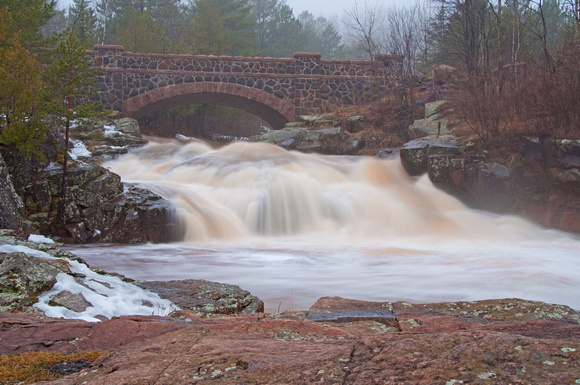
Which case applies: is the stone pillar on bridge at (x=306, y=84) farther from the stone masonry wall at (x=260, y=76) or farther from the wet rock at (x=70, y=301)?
the wet rock at (x=70, y=301)

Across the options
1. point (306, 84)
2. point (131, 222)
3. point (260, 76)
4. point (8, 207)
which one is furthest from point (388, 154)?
point (8, 207)

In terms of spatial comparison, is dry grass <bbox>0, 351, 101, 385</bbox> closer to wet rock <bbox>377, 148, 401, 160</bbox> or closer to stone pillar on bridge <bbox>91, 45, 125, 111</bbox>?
wet rock <bbox>377, 148, 401, 160</bbox>

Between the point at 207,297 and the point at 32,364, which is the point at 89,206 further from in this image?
the point at 32,364

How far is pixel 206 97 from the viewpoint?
2277cm

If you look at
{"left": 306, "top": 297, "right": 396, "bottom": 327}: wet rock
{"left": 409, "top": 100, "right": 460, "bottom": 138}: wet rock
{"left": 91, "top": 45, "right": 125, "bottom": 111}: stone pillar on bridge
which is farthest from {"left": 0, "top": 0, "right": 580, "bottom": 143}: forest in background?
{"left": 306, "top": 297, "right": 396, "bottom": 327}: wet rock

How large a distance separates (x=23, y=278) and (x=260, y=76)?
62.2 feet

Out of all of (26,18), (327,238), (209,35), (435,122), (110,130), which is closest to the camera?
(327,238)

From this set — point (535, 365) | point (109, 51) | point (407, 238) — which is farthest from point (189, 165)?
point (535, 365)

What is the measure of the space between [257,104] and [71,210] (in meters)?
13.9

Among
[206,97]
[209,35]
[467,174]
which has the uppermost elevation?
[209,35]

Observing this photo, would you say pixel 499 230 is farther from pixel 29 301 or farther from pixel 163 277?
pixel 29 301

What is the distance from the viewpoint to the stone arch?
21.0 metres

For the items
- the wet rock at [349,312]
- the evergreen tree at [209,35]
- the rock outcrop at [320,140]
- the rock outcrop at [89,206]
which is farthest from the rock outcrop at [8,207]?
the evergreen tree at [209,35]

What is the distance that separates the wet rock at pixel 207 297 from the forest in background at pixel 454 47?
23.8 ft
